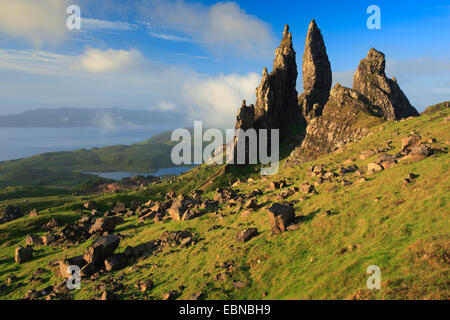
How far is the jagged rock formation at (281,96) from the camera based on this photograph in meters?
161

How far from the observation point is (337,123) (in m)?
102

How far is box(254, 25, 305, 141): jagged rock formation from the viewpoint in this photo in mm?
160625

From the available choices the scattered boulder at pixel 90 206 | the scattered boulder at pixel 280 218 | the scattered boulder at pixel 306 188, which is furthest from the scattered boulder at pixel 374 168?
the scattered boulder at pixel 90 206

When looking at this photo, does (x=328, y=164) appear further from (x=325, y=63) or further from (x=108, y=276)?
(x=325, y=63)

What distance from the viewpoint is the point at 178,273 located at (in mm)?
29594

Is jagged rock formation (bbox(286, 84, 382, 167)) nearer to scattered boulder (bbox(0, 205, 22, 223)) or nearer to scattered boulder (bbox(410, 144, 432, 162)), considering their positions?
scattered boulder (bbox(410, 144, 432, 162))

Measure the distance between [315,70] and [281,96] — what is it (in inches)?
1571

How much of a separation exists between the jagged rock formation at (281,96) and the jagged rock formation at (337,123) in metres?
50.0

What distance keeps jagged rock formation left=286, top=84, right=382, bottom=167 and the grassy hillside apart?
167 feet

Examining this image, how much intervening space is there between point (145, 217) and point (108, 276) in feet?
75.7

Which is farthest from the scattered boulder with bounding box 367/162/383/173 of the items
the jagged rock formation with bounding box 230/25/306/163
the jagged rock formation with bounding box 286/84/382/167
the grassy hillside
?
the jagged rock formation with bounding box 230/25/306/163

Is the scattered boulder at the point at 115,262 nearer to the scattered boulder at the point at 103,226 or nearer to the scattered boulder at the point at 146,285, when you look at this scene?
the scattered boulder at the point at 146,285

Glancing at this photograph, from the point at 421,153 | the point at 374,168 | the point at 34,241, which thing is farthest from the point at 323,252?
the point at 34,241
